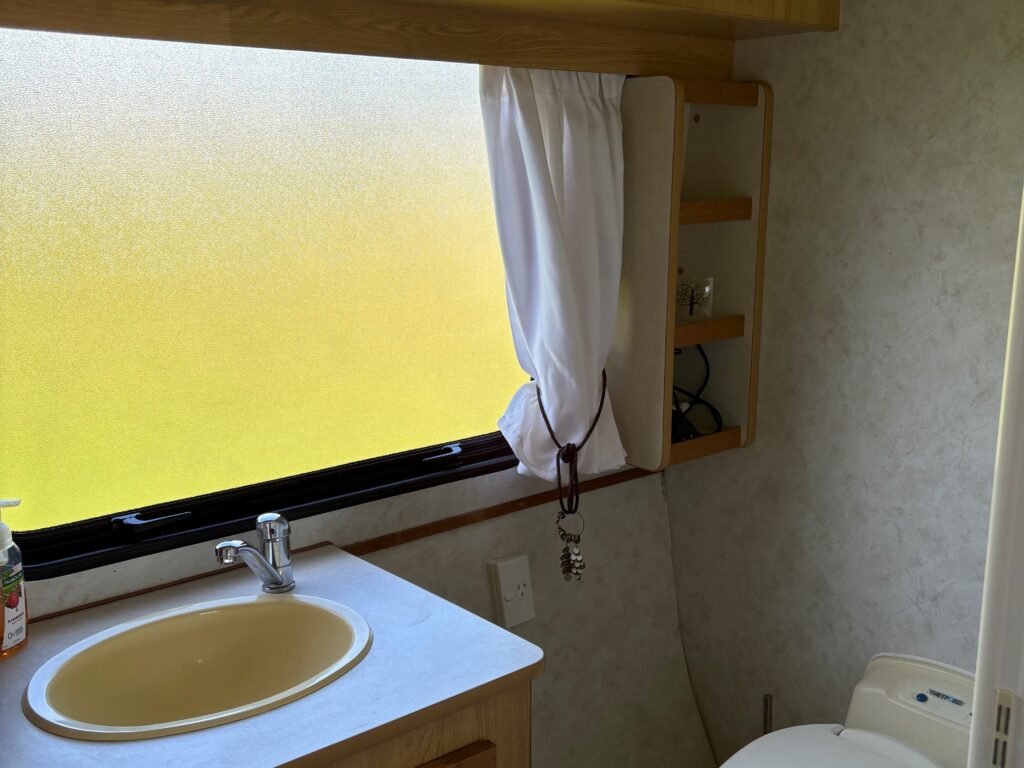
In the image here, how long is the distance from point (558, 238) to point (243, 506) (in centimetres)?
72

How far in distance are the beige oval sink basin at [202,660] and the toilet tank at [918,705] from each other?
101cm

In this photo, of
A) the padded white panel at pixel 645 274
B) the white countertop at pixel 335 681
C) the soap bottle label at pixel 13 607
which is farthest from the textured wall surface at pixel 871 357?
the soap bottle label at pixel 13 607

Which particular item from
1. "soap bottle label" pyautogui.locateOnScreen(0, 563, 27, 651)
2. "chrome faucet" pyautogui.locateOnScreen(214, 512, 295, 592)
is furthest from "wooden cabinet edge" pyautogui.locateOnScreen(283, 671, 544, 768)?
"soap bottle label" pyautogui.locateOnScreen(0, 563, 27, 651)

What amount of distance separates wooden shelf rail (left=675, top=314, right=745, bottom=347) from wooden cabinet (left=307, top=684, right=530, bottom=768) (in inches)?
33.9

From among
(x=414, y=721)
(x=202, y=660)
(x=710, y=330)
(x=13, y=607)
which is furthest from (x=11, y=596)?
(x=710, y=330)

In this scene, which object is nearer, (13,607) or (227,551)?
(13,607)

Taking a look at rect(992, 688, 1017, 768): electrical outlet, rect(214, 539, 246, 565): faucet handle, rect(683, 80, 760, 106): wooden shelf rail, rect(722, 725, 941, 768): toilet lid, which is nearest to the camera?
rect(992, 688, 1017, 768): electrical outlet

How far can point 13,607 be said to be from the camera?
1306 mm

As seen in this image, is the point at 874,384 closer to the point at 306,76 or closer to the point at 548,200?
the point at 548,200

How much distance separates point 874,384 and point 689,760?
3.39ft

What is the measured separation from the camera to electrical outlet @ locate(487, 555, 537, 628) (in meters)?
1.94

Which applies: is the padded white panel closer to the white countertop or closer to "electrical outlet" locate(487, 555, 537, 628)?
"electrical outlet" locate(487, 555, 537, 628)

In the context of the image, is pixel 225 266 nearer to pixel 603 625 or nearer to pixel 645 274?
pixel 645 274

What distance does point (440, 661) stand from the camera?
1293mm
